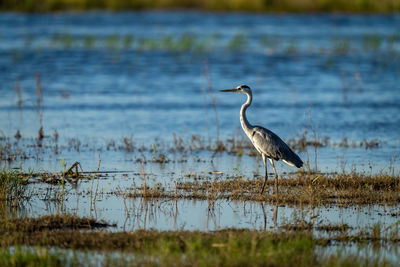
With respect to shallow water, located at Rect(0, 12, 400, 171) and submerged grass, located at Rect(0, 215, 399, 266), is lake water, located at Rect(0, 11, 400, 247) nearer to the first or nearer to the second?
shallow water, located at Rect(0, 12, 400, 171)

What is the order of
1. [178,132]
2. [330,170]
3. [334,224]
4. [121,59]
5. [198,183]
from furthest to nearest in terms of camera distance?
1. [121,59]
2. [178,132]
3. [330,170]
4. [198,183]
5. [334,224]

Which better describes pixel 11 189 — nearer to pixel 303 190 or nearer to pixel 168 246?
pixel 168 246

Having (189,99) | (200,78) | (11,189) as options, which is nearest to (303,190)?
(11,189)

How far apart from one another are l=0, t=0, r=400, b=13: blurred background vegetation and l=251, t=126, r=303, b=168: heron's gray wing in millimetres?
34860

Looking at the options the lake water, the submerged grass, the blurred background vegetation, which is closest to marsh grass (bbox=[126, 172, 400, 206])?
the lake water

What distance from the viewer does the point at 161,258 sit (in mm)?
6379

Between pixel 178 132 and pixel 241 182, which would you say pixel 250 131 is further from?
pixel 178 132

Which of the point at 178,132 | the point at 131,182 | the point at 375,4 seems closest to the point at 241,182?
the point at 131,182

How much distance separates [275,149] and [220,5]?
3613 cm

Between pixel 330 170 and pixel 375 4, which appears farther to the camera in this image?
pixel 375 4

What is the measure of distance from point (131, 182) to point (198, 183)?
112cm

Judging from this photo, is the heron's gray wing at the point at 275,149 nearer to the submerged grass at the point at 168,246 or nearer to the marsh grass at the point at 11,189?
the submerged grass at the point at 168,246

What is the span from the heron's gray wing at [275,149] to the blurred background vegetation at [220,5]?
34860mm

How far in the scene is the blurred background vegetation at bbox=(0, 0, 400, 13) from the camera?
42812 millimetres
